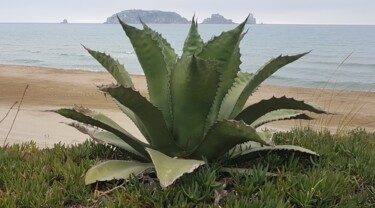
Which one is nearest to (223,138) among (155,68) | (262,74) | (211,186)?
(211,186)

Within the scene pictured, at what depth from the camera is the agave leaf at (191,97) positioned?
265cm

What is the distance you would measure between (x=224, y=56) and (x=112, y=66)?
0.70 metres

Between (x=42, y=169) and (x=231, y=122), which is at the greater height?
(x=231, y=122)

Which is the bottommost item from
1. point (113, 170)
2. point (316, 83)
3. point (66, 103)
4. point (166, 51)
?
point (66, 103)

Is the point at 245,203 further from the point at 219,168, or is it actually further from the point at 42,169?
the point at 42,169

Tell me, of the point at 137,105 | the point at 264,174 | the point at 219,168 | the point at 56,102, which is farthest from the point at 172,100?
the point at 56,102

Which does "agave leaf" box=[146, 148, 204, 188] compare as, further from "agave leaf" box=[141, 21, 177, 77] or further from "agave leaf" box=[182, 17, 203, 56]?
"agave leaf" box=[182, 17, 203, 56]

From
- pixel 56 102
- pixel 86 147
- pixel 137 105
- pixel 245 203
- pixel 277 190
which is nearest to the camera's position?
pixel 245 203

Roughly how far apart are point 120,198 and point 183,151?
0.68m

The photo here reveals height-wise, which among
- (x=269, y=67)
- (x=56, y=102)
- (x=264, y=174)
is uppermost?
(x=269, y=67)

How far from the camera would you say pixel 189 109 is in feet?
9.41

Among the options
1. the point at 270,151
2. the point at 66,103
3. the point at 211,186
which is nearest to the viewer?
the point at 211,186

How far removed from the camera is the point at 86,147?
347 centimetres

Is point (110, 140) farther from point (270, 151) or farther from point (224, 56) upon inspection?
point (270, 151)
